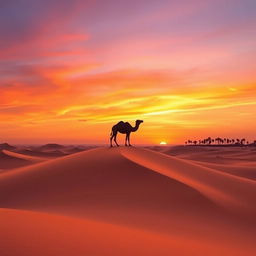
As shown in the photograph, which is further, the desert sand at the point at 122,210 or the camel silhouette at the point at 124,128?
the camel silhouette at the point at 124,128

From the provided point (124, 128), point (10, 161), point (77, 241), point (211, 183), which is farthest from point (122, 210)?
point (10, 161)

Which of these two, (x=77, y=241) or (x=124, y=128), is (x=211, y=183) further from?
(x=77, y=241)

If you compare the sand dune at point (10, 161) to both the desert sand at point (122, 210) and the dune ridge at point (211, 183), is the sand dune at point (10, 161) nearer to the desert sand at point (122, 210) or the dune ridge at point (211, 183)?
the desert sand at point (122, 210)

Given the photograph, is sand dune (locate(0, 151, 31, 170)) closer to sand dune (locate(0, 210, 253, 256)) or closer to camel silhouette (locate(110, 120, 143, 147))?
camel silhouette (locate(110, 120, 143, 147))

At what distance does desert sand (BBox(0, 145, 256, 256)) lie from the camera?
181 inches

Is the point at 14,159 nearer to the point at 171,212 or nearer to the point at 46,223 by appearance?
the point at 171,212

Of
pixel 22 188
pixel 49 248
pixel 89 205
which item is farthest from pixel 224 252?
pixel 22 188

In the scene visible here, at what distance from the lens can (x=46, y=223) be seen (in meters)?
5.31

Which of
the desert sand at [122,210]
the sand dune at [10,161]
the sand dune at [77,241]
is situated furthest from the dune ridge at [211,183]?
the sand dune at [10,161]

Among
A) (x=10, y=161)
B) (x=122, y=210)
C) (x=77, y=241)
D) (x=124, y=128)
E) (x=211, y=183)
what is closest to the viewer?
(x=77, y=241)

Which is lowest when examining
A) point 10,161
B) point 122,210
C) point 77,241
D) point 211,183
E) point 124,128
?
point 10,161

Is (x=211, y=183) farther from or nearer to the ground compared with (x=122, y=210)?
farther from the ground

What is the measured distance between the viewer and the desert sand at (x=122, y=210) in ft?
15.1

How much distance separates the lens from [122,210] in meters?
8.94
